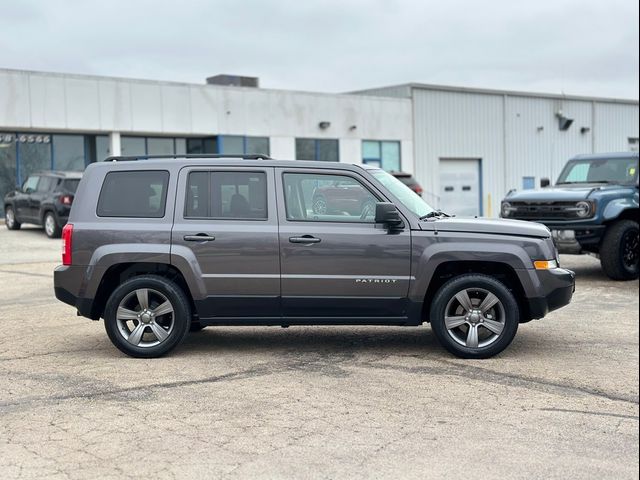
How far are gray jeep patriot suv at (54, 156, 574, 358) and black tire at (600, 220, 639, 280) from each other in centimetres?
559

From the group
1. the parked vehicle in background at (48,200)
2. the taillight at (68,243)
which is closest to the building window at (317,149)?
the parked vehicle in background at (48,200)

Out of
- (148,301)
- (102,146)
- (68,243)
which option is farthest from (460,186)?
(68,243)

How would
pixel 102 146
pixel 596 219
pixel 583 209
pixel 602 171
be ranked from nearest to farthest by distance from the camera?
1. pixel 596 219
2. pixel 583 209
3. pixel 602 171
4. pixel 102 146

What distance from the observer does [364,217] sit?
24.4 feet

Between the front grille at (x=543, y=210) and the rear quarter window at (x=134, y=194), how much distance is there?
24.4ft

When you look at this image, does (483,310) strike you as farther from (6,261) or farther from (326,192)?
(6,261)

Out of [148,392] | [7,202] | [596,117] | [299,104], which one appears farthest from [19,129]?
[596,117]

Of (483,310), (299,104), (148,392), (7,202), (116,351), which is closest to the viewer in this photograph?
(148,392)

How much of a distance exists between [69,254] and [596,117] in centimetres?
4167

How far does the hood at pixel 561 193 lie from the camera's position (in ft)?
42.5

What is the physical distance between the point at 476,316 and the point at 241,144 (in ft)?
86.4

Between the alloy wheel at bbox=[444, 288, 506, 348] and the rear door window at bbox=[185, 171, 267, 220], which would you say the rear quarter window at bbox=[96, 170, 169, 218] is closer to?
the rear door window at bbox=[185, 171, 267, 220]

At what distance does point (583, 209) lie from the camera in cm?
1277

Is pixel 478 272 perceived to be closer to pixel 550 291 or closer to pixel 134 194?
pixel 550 291
